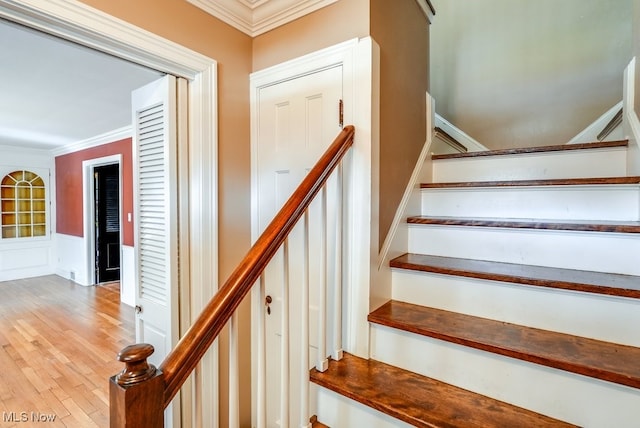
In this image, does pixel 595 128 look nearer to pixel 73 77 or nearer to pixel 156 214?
pixel 156 214

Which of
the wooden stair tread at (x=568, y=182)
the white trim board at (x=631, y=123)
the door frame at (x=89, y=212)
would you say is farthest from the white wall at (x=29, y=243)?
the white trim board at (x=631, y=123)

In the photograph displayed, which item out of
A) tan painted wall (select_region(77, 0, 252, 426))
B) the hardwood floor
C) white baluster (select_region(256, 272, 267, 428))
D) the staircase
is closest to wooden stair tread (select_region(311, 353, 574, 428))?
the staircase

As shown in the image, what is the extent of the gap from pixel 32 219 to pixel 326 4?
24.2 ft

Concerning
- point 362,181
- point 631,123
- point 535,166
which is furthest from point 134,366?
point 631,123

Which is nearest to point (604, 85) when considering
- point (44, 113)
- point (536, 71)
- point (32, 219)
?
point (536, 71)

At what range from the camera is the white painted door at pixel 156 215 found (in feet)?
4.93

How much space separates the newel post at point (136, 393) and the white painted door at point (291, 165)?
2.85ft

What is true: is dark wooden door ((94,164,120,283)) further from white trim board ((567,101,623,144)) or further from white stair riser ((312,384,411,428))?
white trim board ((567,101,623,144))

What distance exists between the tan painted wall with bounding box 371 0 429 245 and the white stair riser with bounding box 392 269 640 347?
300 mm

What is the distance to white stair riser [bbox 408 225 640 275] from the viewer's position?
112 centimetres

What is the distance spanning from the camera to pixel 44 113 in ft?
11.5

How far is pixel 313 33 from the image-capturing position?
148cm

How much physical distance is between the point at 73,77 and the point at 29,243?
529 cm

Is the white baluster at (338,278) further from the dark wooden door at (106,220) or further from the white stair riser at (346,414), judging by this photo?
the dark wooden door at (106,220)
